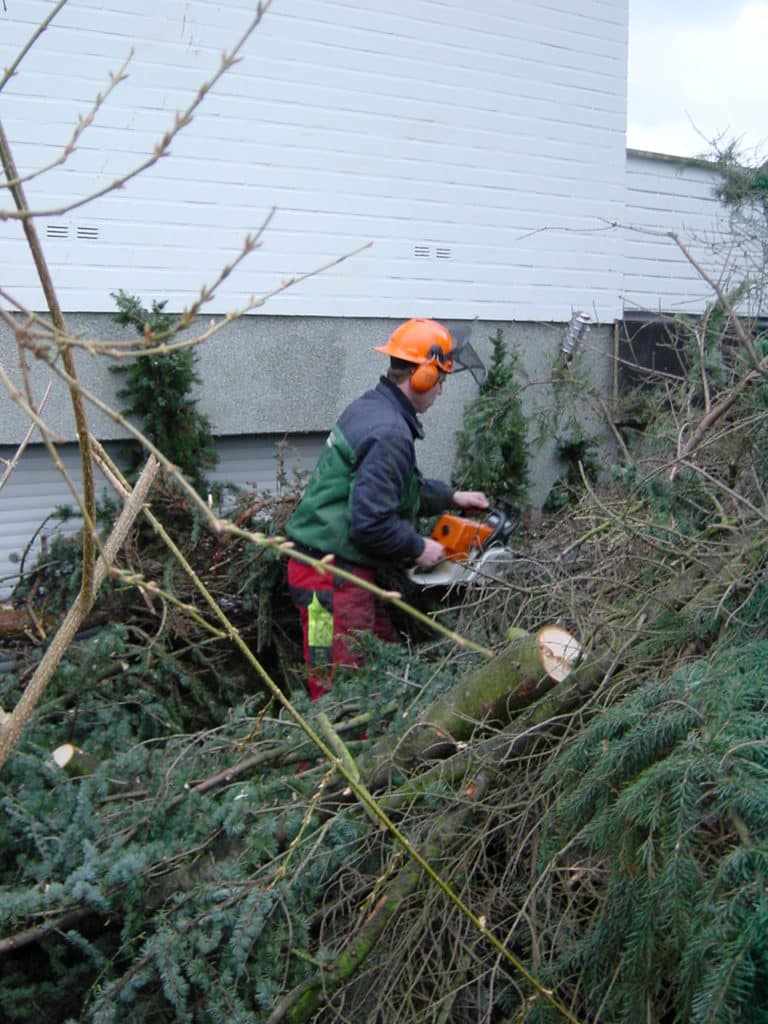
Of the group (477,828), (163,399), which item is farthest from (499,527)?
(163,399)

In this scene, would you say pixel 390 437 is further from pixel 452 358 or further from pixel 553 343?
pixel 553 343

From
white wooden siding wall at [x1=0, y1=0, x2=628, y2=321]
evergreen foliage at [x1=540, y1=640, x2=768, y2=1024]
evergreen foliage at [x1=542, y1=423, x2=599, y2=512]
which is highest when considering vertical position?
white wooden siding wall at [x1=0, y1=0, x2=628, y2=321]

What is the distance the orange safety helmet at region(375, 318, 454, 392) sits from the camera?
15.0 ft

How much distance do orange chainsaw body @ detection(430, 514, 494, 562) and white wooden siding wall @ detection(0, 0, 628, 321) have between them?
2165 mm

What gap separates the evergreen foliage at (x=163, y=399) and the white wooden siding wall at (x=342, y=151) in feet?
1.15

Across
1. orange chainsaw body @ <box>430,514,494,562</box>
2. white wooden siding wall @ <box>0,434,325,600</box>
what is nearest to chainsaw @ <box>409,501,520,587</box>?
orange chainsaw body @ <box>430,514,494,562</box>

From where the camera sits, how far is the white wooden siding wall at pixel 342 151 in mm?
5633

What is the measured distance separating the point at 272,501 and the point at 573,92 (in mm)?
4392

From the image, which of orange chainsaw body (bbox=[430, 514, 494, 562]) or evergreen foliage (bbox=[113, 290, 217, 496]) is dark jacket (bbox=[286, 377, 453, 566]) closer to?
orange chainsaw body (bbox=[430, 514, 494, 562])

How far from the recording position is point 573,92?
7.43m

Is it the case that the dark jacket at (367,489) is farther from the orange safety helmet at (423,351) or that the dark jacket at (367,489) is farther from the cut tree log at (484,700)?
the cut tree log at (484,700)

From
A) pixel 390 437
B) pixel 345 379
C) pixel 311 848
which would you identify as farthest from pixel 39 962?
pixel 345 379

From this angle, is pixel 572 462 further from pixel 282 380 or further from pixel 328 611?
pixel 328 611

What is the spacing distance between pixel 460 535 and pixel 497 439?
2.04m
